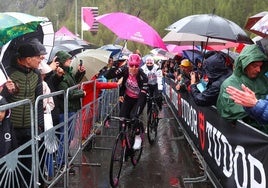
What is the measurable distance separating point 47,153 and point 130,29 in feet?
11.4

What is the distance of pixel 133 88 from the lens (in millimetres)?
6836

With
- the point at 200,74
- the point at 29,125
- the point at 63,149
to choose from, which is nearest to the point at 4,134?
the point at 29,125

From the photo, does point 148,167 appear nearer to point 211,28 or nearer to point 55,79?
point 55,79

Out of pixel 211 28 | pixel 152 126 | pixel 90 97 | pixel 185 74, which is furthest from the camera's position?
pixel 152 126

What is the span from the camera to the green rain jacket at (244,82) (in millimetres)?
4066

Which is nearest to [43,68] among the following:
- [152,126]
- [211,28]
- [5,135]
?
[5,135]

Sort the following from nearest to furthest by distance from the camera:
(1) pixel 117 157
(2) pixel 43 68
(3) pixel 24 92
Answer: (3) pixel 24 92 < (2) pixel 43 68 < (1) pixel 117 157

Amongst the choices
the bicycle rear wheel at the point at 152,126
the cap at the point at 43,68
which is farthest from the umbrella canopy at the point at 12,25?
the bicycle rear wheel at the point at 152,126

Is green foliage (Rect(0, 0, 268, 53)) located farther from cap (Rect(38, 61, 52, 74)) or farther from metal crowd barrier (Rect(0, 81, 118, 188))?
cap (Rect(38, 61, 52, 74))

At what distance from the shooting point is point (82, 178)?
6.32 m

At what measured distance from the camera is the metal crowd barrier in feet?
11.6

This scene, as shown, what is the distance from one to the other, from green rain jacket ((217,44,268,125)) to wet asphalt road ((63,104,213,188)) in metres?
2.29

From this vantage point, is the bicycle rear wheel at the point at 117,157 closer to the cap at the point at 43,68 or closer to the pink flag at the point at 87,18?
the cap at the point at 43,68

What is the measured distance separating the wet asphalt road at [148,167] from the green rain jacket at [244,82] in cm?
229
